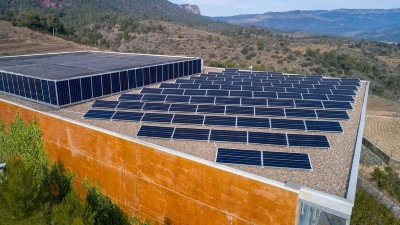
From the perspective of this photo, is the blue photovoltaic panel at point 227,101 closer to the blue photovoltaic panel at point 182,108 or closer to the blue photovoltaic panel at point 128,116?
the blue photovoltaic panel at point 182,108

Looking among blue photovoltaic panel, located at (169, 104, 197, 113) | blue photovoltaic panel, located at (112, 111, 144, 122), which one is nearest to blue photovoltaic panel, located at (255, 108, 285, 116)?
blue photovoltaic panel, located at (169, 104, 197, 113)

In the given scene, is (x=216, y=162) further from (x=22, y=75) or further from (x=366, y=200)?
(x=22, y=75)

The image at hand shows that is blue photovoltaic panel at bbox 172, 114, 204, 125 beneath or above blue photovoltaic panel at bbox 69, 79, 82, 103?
beneath

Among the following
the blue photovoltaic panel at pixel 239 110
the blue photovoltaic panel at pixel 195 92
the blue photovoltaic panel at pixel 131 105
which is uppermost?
the blue photovoltaic panel at pixel 195 92

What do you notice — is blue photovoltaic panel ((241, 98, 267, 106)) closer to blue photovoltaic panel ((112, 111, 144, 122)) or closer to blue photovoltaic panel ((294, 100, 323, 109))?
blue photovoltaic panel ((294, 100, 323, 109))

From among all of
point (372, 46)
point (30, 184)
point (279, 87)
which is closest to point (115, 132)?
point (30, 184)

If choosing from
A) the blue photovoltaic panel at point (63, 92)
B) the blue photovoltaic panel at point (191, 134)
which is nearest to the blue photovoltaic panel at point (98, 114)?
the blue photovoltaic panel at point (63, 92)
